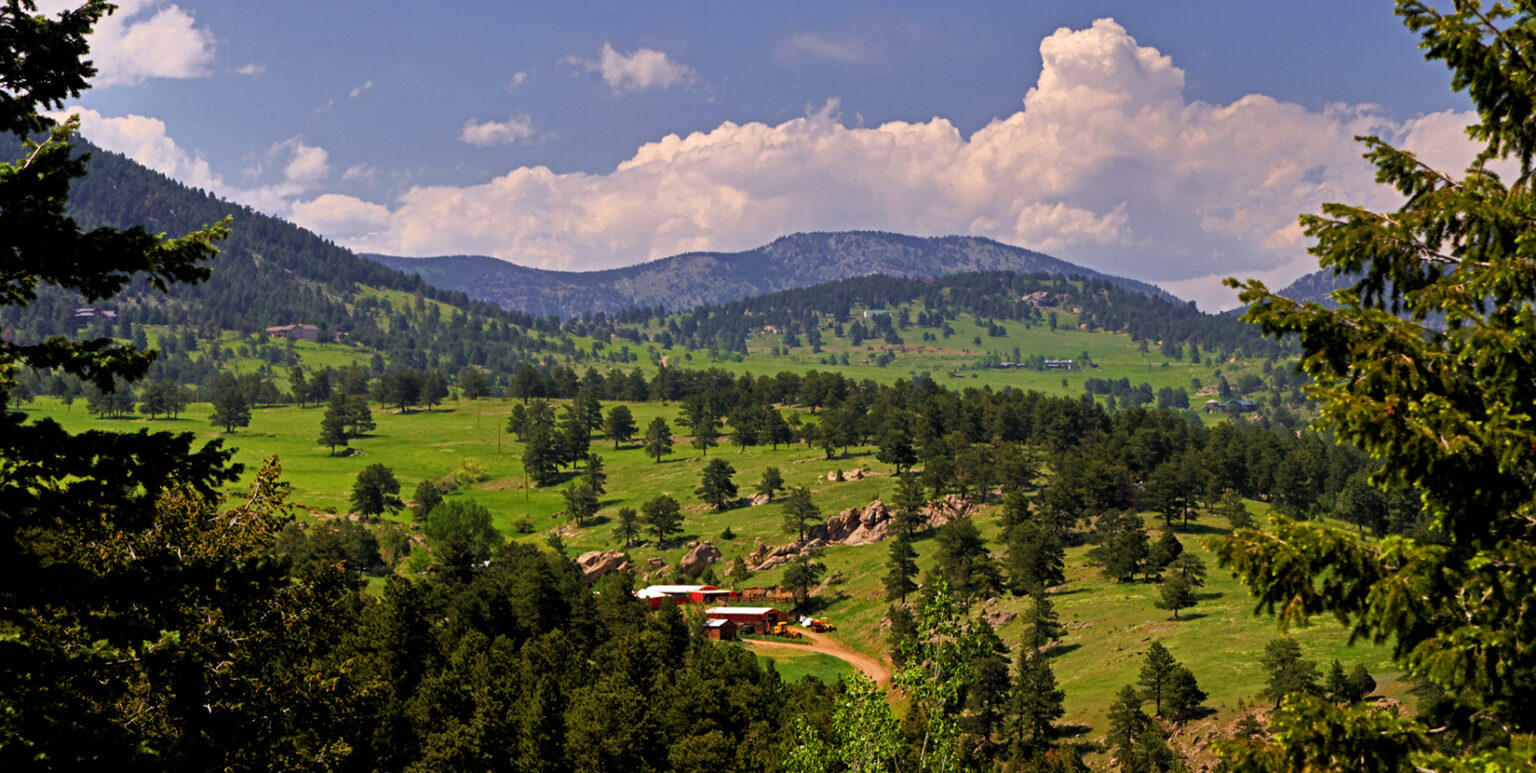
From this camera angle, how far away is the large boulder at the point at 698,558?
137500 mm

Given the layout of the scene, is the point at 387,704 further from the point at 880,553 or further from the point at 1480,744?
the point at 880,553

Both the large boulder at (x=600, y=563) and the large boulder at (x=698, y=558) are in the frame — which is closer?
the large boulder at (x=600, y=563)

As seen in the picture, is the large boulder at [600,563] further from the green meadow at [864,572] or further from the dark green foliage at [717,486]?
the dark green foliage at [717,486]

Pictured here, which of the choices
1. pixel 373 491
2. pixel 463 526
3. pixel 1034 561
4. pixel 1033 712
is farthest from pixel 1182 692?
pixel 373 491

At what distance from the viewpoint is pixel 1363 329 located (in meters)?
12.4

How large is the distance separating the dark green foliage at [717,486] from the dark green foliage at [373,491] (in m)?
52.4

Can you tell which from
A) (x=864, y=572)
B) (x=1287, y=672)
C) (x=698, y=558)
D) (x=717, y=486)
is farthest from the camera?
(x=717, y=486)

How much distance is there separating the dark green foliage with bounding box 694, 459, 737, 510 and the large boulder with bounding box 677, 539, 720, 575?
20587 millimetres

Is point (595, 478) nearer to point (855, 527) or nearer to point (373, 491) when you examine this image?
point (373, 491)

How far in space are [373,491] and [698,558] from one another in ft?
182

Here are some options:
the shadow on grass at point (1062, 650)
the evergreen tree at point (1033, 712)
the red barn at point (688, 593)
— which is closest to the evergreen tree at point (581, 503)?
the red barn at point (688, 593)

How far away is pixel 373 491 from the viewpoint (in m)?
150

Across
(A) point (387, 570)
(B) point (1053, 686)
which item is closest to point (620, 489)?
(A) point (387, 570)

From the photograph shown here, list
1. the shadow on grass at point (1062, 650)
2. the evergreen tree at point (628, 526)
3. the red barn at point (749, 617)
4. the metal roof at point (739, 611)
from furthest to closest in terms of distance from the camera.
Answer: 1. the evergreen tree at point (628, 526)
2. the metal roof at point (739, 611)
3. the red barn at point (749, 617)
4. the shadow on grass at point (1062, 650)
